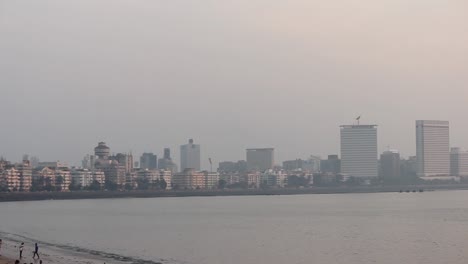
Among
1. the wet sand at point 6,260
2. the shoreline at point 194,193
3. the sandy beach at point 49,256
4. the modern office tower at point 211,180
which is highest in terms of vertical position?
the modern office tower at point 211,180

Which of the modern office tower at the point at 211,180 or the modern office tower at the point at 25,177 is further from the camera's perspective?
the modern office tower at the point at 211,180

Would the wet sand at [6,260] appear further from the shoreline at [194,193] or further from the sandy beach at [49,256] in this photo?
the shoreline at [194,193]

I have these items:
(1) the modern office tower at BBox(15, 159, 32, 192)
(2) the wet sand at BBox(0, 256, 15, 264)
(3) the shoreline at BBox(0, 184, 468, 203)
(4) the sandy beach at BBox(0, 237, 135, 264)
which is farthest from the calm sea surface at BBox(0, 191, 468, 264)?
(1) the modern office tower at BBox(15, 159, 32, 192)

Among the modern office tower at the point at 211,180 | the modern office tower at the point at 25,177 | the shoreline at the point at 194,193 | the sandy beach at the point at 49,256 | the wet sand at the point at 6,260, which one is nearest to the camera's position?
the wet sand at the point at 6,260

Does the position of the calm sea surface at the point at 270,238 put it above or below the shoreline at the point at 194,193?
below

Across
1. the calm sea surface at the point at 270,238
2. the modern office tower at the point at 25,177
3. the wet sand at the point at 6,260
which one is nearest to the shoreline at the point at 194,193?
the modern office tower at the point at 25,177

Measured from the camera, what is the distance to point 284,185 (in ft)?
645

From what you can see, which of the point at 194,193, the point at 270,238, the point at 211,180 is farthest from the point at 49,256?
the point at 211,180

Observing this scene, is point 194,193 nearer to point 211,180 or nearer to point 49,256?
point 211,180

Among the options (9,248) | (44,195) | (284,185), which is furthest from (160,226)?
(284,185)

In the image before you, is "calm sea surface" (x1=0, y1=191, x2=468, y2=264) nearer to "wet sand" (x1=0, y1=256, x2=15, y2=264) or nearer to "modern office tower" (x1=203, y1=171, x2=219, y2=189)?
"wet sand" (x1=0, y1=256, x2=15, y2=264)

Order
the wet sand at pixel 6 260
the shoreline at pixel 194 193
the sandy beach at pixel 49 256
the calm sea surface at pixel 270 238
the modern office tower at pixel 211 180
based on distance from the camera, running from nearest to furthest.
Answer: the wet sand at pixel 6 260
the sandy beach at pixel 49 256
the calm sea surface at pixel 270 238
the shoreline at pixel 194 193
the modern office tower at pixel 211 180

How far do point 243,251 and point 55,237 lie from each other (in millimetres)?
15135

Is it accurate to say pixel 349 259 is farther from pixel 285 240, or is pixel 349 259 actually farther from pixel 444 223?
pixel 444 223
